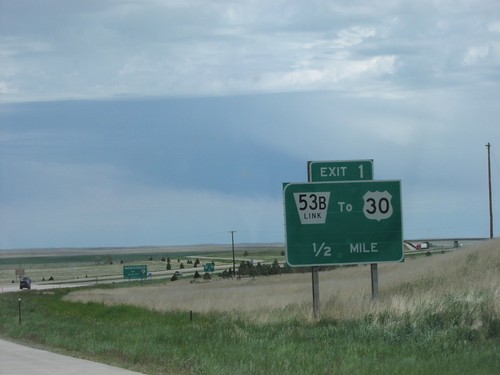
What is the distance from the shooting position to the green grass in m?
15.2

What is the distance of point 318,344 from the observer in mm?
18750

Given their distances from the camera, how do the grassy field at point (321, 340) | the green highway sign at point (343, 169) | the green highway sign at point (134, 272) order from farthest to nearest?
the green highway sign at point (134, 272), the green highway sign at point (343, 169), the grassy field at point (321, 340)

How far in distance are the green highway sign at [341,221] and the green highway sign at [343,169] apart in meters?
0.45

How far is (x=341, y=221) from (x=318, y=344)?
759 cm

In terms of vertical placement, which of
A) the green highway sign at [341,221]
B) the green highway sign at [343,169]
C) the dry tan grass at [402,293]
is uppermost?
the green highway sign at [343,169]

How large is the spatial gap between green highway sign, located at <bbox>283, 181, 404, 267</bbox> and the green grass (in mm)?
2099

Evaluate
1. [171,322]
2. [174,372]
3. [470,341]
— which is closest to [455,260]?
[171,322]

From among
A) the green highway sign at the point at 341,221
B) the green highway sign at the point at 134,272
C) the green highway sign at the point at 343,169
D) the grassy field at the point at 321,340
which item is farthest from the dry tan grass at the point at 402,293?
the green highway sign at the point at 134,272

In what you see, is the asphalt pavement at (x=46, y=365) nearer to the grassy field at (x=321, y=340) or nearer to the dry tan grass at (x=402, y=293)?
the grassy field at (x=321, y=340)

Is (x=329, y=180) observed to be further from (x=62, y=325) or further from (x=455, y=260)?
(x=455, y=260)

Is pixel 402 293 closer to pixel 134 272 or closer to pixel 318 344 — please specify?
pixel 318 344

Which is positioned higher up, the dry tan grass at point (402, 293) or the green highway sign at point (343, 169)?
the green highway sign at point (343, 169)

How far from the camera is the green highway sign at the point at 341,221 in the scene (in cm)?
2575

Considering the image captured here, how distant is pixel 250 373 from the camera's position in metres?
14.9
